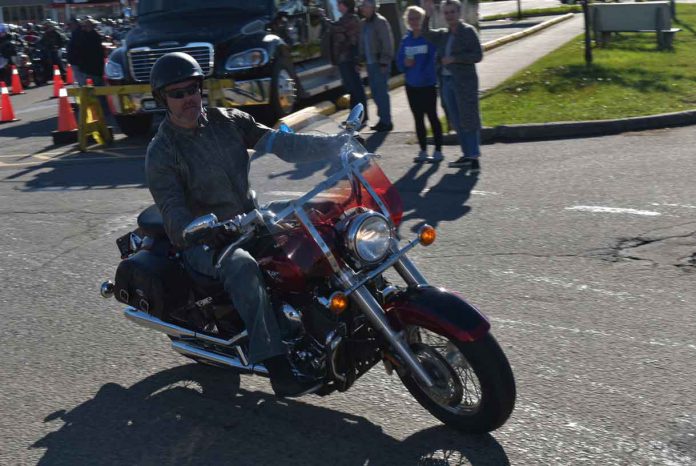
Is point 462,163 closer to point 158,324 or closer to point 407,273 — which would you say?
point 158,324

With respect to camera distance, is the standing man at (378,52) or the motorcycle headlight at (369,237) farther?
the standing man at (378,52)

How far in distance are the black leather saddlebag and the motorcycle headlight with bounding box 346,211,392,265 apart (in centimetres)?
126

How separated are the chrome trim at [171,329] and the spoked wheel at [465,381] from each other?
2.91ft

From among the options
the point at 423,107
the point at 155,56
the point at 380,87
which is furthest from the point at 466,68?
the point at 155,56

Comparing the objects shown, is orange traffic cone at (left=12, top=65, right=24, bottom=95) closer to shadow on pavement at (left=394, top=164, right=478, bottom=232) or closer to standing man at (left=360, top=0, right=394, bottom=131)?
standing man at (left=360, top=0, right=394, bottom=131)

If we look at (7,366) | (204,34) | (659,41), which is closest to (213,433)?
(7,366)

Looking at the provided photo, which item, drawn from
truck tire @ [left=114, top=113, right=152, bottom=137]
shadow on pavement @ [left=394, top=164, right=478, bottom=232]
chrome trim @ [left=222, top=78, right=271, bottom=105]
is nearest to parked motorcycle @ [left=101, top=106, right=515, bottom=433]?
shadow on pavement @ [left=394, top=164, right=478, bottom=232]

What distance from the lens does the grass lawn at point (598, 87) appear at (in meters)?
12.4

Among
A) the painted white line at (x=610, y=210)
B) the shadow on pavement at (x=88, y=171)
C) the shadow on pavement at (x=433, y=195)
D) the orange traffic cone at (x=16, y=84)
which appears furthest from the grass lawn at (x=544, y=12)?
the painted white line at (x=610, y=210)

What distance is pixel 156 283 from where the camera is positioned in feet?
16.5

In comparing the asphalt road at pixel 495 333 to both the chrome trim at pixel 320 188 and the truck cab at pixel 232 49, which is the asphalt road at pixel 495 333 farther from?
the truck cab at pixel 232 49

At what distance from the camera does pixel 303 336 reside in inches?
179

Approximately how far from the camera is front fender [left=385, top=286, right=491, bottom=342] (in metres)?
4.13

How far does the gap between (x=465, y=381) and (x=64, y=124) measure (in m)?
11.9
